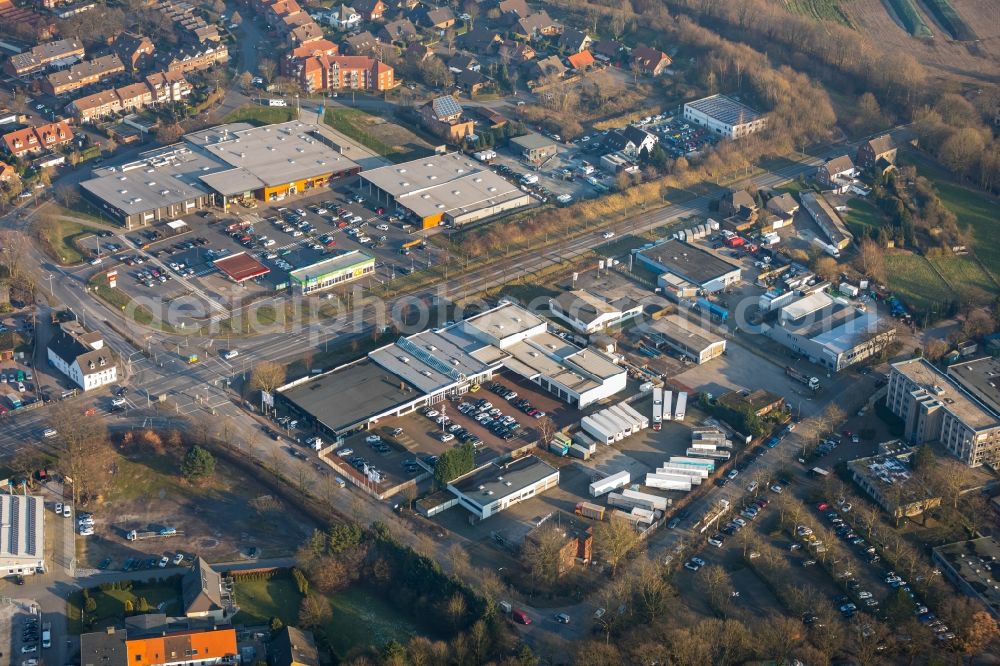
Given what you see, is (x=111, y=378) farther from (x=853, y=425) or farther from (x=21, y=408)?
(x=853, y=425)

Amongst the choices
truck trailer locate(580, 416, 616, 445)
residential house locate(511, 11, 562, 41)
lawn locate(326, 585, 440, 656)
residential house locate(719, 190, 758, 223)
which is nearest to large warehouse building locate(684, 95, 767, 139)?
residential house locate(719, 190, 758, 223)

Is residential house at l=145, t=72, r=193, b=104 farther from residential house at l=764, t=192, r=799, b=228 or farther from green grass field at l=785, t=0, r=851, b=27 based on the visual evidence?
green grass field at l=785, t=0, r=851, b=27

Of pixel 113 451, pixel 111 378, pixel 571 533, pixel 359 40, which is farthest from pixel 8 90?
pixel 571 533

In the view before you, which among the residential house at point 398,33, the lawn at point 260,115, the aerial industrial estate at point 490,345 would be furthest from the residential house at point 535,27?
the lawn at point 260,115

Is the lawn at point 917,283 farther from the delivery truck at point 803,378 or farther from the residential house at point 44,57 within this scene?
the residential house at point 44,57

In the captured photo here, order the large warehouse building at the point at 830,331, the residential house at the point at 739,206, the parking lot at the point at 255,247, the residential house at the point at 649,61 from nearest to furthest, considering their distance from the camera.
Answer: the large warehouse building at the point at 830,331
the parking lot at the point at 255,247
the residential house at the point at 739,206
the residential house at the point at 649,61

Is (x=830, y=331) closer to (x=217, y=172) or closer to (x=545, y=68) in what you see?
(x=217, y=172)
